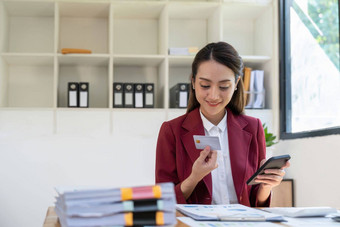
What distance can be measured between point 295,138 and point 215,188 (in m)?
2.08

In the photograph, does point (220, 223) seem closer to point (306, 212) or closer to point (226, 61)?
point (306, 212)

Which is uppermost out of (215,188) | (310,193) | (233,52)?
(233,52)

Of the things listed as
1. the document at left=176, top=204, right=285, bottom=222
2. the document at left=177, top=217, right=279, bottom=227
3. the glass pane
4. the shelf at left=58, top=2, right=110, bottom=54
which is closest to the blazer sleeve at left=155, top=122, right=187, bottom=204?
the document at left=176, top=204, right=285, bottom=222

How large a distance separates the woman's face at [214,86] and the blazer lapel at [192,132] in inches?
2.2

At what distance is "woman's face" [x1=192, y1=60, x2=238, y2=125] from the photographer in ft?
6.19

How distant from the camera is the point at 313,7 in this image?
11.9 ft

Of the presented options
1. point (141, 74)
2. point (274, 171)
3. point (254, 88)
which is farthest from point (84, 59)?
point (274, 171)

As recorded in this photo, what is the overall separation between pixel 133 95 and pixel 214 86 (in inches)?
81.4

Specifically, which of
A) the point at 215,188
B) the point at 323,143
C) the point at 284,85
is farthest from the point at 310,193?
the point at 215,188

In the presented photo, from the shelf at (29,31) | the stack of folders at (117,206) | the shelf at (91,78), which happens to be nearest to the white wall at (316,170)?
the shelf at (91,78)

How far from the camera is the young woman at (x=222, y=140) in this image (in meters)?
1.82

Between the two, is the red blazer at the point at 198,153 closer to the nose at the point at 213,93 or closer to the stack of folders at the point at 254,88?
the nose at the point at 213,93

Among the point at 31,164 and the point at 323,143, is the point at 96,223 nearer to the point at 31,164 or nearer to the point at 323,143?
the point at 323,143

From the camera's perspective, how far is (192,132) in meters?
1.90
